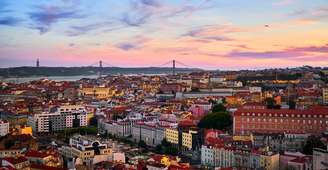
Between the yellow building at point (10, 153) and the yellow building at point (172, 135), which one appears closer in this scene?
the yellow building at point (10, 153)

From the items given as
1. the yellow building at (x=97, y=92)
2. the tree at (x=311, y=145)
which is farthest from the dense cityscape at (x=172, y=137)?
the yellow building at (x=97, y=92)

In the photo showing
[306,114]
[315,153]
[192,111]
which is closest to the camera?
[315,153]

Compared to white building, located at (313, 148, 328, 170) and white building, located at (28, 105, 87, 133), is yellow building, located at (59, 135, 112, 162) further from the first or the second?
white building, located at (28, 105, 87, 133)

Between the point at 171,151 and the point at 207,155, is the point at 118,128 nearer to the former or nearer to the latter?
the point at 171,151

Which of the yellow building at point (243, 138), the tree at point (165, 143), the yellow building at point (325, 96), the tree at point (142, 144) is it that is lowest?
the tree at point (142, 144)

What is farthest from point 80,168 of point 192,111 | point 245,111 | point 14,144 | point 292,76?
point 292,76

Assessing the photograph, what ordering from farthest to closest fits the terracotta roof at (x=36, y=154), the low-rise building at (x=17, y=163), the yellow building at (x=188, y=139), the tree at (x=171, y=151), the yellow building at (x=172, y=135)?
the yellow building at (x=172, y=135)
the yellow building at (x=188, y=139)
the tree at (x=171, y=151)
the terracotta roof at (x=36, y=154)
the low-rise building at (x=17, y=163)

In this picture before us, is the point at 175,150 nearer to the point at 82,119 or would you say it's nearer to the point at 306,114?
the point at 306,114

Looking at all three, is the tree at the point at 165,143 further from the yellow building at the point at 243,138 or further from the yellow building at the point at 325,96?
the yellow building at the point at 325,96
